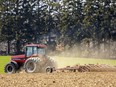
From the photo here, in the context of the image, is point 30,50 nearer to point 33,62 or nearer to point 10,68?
point 33,62

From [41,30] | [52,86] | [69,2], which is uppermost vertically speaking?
[69,2]

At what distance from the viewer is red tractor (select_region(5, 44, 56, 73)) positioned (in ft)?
89.4

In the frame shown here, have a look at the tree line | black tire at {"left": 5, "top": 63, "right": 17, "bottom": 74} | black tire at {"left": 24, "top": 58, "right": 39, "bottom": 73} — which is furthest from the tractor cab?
the tree line

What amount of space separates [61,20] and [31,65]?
56.2 metres

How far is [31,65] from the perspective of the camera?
1094 inches

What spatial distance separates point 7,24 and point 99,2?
869 inches

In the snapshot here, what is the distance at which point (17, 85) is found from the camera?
1686cm

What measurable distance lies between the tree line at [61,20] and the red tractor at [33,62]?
1898 inches

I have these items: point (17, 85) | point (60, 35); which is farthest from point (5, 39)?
point (17, 85)

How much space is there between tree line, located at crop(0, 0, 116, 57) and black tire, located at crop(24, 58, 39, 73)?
162 feet

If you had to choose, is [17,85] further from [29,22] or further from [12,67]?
[29,22]

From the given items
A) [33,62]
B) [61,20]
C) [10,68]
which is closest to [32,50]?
[33,62]

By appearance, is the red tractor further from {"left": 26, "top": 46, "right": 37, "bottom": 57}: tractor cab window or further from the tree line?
the tree line

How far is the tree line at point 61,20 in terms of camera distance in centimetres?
7756
